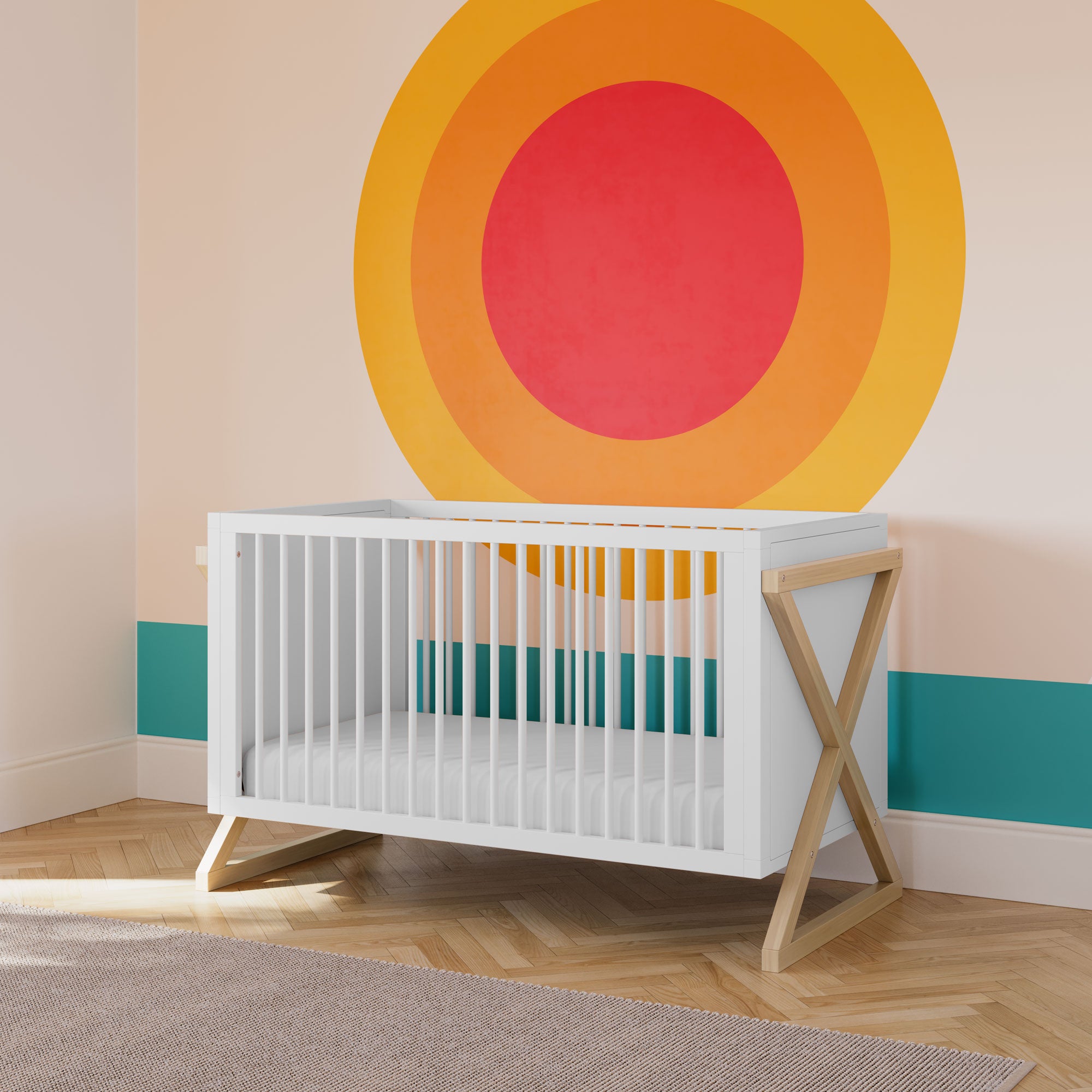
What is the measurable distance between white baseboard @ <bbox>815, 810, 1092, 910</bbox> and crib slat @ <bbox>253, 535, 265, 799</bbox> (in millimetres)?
1153

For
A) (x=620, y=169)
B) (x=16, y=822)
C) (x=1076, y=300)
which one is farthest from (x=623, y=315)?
(x=16, y=822)

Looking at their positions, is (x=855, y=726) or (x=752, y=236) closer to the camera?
(x=855, y=726)

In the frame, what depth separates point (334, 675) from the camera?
8.38ft

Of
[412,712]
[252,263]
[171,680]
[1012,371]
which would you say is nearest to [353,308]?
[252,263]

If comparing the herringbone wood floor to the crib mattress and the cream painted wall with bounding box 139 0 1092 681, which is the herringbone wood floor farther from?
the cream painted wall with bounding box 139 0 1092 681

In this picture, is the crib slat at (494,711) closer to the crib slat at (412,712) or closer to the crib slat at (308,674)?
the crib slat at (412,712)

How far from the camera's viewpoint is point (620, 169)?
9.65 feet

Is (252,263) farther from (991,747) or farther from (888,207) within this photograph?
(991,747)

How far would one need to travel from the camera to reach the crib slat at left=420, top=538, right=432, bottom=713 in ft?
9.62

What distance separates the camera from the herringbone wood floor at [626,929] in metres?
2.04

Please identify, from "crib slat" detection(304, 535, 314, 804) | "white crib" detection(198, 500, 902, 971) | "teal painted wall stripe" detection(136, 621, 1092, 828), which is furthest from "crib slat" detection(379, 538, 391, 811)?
"teal painted wall stripe" detection(136, 621, 1092, 828)

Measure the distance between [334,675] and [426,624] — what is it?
0.41 m

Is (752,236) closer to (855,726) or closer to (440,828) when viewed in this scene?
(855,726)

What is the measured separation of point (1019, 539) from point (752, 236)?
0.82 meters
